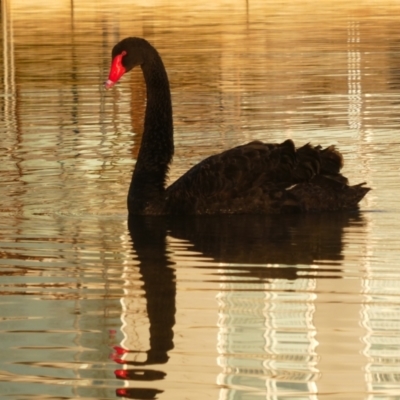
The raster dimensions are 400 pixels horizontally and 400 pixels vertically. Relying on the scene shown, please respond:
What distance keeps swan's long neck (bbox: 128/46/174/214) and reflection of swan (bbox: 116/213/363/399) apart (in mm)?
154

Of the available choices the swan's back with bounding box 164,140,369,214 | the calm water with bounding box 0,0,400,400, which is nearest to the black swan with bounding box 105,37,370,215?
the swan's back with bounding box 164,140,369,214

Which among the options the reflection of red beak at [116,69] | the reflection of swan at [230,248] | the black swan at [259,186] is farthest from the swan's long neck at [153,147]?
the reflection of red beak at [116,69]

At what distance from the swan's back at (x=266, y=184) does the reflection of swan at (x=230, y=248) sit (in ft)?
0.29

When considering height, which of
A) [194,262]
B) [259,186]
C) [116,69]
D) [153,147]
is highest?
[116,69]

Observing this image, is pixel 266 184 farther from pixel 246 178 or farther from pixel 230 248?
pixel 230 248

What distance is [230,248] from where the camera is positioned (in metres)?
8.12

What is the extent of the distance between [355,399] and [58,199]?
5.26m

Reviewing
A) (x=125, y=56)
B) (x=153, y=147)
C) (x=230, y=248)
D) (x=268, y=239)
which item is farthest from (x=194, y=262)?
(x=125, y=56)

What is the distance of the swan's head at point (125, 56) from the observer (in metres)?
9.66

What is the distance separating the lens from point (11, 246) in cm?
827

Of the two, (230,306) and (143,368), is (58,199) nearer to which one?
(230,306)

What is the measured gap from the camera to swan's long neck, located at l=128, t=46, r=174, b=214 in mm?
9461

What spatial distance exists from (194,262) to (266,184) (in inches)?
62.7

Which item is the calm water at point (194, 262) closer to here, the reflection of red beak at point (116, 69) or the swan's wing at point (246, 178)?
the swan's wing at point (246, 178)
